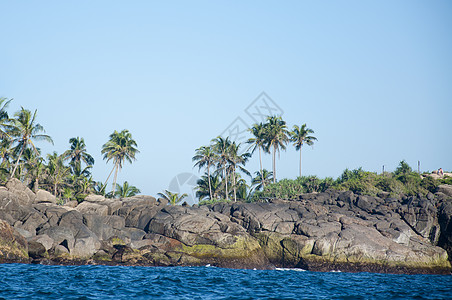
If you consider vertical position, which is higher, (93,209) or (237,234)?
(93,209)

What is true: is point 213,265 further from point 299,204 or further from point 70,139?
point 70,139

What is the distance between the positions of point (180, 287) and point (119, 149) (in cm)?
4734

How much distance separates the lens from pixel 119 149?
216 ft

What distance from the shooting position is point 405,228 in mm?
38188

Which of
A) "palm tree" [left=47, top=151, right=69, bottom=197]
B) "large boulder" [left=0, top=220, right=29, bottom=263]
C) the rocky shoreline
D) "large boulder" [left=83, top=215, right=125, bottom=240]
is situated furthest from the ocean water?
"palm tree" [left=47, top=151, right=69, bottom=197]

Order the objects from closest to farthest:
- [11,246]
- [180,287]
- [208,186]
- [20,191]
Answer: [180,287], [11,246], [20,191], [208,186]

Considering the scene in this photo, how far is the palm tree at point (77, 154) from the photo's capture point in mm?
67000

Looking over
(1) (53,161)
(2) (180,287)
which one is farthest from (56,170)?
(2) (180,287)

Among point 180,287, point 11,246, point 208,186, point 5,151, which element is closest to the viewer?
point 180,287

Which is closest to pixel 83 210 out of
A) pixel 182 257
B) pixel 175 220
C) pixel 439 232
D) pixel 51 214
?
pixel 51 214

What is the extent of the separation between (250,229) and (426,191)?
2242 cm

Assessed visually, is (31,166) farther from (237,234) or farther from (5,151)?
(237,234)

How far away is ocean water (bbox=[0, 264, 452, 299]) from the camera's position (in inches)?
733

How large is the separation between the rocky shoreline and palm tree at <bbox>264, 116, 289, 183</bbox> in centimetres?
2404
